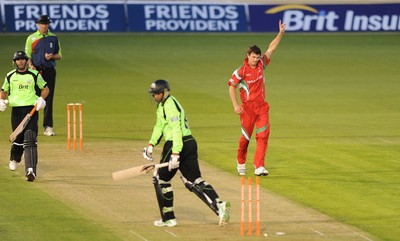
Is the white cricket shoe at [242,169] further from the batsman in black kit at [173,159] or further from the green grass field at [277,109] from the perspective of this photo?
the batsman in black kit at [173,159]

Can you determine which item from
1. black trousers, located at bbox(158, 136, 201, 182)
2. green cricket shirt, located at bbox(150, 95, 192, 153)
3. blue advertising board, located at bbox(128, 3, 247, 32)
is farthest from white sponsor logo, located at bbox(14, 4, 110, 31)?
black trousers, located at bbox(158, 136, 201, 182)

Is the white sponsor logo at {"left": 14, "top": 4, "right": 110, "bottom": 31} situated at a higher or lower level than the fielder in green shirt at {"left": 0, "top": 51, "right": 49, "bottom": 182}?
higher

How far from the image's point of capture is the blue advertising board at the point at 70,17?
5053cm

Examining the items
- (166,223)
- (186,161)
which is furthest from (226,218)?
(186,161)

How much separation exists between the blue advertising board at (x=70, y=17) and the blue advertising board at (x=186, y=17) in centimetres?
74

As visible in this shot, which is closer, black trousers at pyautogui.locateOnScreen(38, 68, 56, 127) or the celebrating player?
the celebrating player

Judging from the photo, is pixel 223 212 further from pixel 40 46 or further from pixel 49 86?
pixel 49 86

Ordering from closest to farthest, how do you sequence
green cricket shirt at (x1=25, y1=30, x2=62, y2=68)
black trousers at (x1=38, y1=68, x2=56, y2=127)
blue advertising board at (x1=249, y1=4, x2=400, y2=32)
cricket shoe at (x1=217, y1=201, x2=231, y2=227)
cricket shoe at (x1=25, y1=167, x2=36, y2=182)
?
cricket shoe at (x1=217, y1=201, x2=231, y2=227), cricket shoe at (x1=25, y1=167, x2=36, y2=182), green cricket shirt at (x1=25, y1=30, x2=62, y2=68), black trousers at (x1=38, y1=68, x2=56, y2=127), blue advertising board at (x1=249, y1=4, x2=400, y2=32)

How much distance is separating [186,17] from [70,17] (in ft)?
17.1

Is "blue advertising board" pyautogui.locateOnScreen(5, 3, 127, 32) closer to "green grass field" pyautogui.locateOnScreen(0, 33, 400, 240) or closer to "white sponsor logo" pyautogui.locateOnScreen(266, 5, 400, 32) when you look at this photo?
"green grass field" pyautogui.locateOnScreen(0, 33, 400, 240)

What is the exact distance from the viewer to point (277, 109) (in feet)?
111

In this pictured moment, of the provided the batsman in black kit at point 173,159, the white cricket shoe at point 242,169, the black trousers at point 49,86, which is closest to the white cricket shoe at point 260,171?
the white cricket shoe at point 242,169

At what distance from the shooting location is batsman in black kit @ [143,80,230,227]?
59.5ft

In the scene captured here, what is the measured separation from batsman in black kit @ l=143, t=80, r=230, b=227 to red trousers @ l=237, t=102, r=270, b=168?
4419 millimetres
